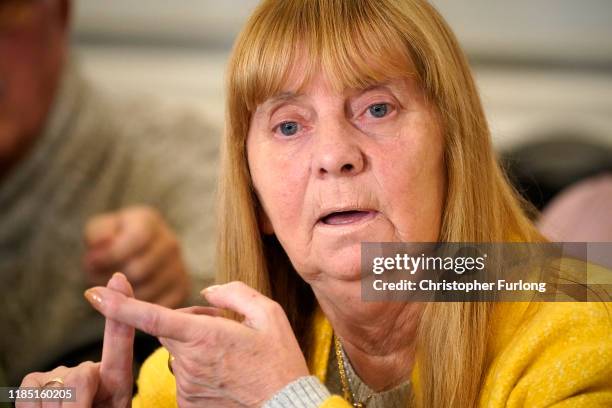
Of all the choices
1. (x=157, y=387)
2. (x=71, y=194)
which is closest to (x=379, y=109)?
(x=157, y=387)

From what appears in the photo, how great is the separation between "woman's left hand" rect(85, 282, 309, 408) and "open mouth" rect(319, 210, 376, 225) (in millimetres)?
138

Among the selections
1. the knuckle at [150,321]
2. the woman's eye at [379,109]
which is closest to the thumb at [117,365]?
the knuckle at [150,321]

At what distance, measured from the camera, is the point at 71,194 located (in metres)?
2.07

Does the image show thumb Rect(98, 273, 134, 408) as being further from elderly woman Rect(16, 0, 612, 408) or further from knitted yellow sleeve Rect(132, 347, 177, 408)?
knitted yellow sleeve Rect(132, 347, 177, 408)

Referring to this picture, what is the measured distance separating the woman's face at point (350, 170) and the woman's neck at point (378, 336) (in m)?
0.07

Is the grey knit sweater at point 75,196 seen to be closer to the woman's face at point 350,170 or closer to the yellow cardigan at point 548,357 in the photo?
the woman's face at point 350,170

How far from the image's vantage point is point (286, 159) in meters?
1.04

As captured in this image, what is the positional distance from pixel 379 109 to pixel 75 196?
4.07ft

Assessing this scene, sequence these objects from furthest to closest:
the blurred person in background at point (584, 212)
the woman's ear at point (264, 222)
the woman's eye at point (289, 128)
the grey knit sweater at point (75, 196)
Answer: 1. the grey knit sweater at point (75, 196)
2. the blurred person in background at point (584, 212)
3. the woman's ear at point (264, 222)
4. the woman's eye at point (289, 128)

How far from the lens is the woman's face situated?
0.98 m

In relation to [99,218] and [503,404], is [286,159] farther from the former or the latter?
[99,218]

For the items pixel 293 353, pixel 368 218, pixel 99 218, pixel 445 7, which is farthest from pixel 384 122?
pixel 445 7

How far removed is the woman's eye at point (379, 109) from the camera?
3.32 ft

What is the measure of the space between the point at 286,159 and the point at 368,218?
128 millimetres
